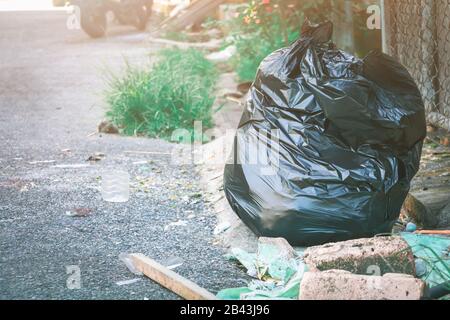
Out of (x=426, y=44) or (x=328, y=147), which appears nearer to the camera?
(x=328, y=147)

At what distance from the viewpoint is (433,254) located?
299 centimetres

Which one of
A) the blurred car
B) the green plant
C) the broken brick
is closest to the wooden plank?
the broken brick

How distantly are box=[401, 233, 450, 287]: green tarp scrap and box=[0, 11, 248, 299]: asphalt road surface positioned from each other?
0.70 m

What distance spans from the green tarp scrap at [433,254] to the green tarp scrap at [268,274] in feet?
1.51

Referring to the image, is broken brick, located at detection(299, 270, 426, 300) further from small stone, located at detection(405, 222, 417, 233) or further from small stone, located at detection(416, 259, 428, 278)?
small stone, located at detection(405, 222, 417, 233)

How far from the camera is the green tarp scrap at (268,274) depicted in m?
2.71

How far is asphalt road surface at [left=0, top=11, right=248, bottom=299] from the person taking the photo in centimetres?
292

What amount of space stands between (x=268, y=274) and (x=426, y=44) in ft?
7.12

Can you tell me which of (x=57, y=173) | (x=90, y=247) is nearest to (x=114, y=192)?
(x=57, y=173)

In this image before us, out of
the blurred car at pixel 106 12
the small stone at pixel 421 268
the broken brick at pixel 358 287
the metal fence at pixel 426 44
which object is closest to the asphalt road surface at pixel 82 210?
the broken brick at pixel 358 287

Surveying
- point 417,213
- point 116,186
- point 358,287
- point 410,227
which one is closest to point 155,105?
point 116,186

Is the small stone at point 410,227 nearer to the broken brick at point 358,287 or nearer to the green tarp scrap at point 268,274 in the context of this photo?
the green tarp scrap at point 268,274

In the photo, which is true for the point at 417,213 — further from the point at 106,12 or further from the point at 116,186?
the point at 106,12
